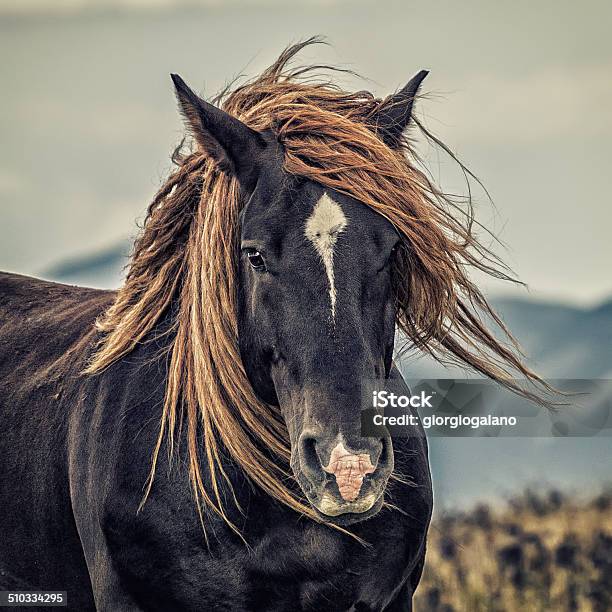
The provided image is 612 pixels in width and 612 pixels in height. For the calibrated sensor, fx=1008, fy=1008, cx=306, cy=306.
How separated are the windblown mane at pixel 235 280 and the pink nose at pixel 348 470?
0.41 m

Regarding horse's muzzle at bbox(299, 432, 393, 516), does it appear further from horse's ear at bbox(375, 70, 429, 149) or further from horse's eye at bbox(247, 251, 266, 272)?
horse's ear at bbox(375, 70, 429, 149)

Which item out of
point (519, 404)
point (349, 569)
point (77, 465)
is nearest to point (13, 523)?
point (77, 465)

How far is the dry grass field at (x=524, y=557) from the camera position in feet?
14.9

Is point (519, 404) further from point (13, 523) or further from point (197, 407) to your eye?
point (13, 523)

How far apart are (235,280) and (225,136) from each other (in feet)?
1.20

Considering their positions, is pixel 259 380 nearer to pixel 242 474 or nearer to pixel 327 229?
pixel 242 474

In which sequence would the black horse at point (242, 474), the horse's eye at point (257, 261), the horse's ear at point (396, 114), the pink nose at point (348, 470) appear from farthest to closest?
the horse's ear at point (396, 114)
the horse's eye at point (257, 261)
the black horse at point (242, 474)
the pink nose at point (348, 470)

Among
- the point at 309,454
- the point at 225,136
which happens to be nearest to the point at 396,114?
the point at 225,136

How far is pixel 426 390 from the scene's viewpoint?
336 centimetres

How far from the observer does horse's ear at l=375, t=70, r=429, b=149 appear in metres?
2.71

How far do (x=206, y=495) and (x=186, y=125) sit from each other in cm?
94
